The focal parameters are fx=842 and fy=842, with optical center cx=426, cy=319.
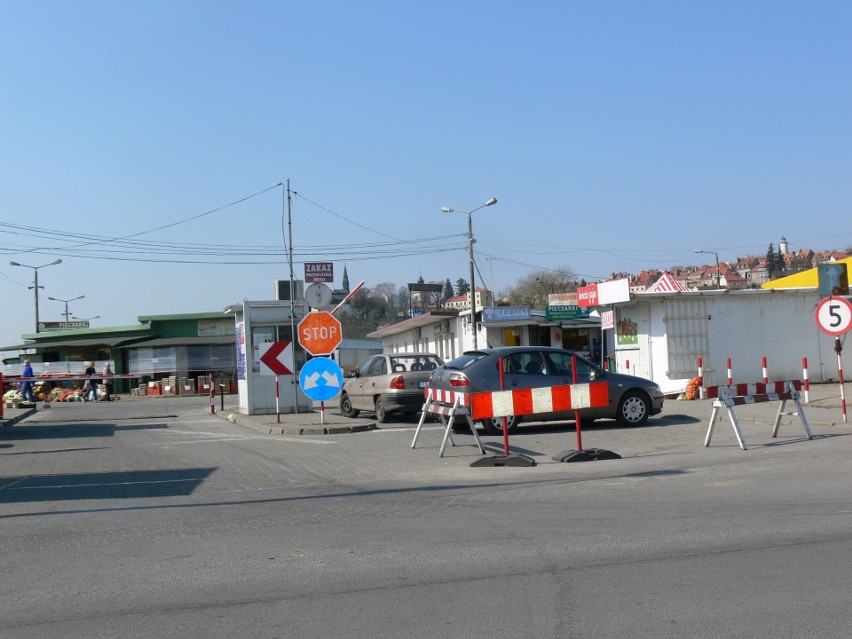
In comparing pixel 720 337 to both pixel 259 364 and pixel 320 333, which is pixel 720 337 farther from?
pixel 259 364

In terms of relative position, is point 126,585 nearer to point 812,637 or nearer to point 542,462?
point 812,637

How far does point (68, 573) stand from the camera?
6371 mm

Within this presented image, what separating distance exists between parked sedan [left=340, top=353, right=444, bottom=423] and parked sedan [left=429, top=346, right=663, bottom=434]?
2.48 m

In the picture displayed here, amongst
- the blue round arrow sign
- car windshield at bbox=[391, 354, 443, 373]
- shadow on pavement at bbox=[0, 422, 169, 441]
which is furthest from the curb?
car windshield at bbox=[391, 354, 443, 373]

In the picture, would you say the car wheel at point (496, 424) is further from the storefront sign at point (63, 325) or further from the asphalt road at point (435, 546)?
the storefront sign at point (63, 325)

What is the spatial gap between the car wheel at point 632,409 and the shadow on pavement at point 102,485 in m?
8.16

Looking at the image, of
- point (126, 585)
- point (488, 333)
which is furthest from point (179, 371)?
point (126, 585)

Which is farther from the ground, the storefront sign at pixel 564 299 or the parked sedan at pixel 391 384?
the storefront sign at pixel 564 299

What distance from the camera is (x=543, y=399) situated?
12234 millimetres

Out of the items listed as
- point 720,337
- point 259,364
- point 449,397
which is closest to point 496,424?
point 449,397

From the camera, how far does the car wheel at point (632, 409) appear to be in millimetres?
16500

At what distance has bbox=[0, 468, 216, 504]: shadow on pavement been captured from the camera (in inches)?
399

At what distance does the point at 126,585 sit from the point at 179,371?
48.4m

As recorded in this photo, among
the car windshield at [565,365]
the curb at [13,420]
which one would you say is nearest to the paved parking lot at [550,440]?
the car windshield at [565,365]
